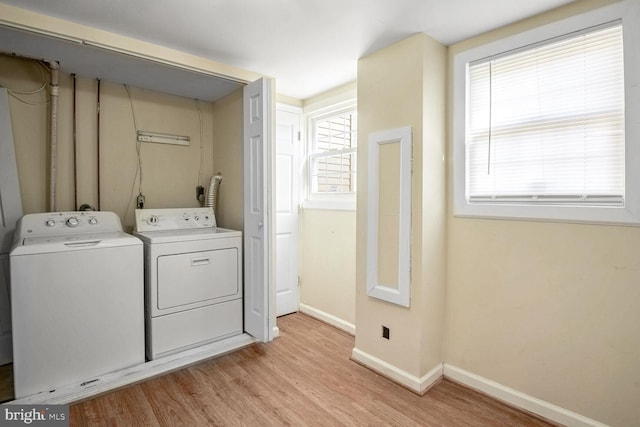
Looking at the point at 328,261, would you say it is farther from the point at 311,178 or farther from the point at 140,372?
the point at 140,372

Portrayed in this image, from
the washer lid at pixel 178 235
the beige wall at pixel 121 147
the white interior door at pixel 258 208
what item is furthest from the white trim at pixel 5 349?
the white interior door at pixel 258 208

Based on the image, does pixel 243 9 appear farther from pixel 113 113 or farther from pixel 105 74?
pixel 113 113

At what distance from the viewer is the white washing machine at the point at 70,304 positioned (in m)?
1.91

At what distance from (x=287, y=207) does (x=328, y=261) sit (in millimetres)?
730

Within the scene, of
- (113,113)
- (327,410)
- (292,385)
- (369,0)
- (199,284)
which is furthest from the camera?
(113,113)

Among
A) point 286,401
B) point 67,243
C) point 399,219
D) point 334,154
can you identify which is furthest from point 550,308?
point 67,243

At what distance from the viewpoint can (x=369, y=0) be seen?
1.73 m

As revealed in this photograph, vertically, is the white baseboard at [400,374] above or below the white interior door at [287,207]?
below

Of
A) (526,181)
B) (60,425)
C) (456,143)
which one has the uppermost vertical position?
(456,143)

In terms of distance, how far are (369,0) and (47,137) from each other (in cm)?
272

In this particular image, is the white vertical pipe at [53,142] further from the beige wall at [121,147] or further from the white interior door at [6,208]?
the white interior door at [6,208]

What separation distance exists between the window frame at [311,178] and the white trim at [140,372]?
1.42 meters

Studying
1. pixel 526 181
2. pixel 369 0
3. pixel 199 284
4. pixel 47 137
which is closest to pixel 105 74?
pixel 47 137

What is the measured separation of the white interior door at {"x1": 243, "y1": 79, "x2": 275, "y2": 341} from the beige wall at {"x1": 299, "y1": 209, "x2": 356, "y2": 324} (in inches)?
28.5
